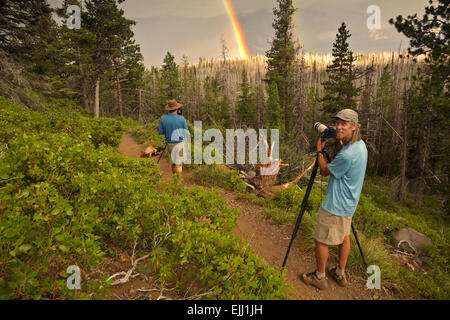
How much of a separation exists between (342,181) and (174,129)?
4.16m

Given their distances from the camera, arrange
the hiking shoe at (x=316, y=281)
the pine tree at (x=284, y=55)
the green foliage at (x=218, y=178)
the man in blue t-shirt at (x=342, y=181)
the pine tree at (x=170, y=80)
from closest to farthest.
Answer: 1. the man in blue t-shirt at (x=342, y=181)
2. the hiking shoe at (x=316, y=281)
3. the green foliage at (x=218, y=178)
4. the pine tree at (x=284, y=55)
5. the pine tree at (x=170, y=80)

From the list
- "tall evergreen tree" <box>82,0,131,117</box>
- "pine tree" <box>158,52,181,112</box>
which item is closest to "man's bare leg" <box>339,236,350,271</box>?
"tall evergreen tree" <box>82,0,131,117</box>

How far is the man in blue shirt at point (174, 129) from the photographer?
5.58m

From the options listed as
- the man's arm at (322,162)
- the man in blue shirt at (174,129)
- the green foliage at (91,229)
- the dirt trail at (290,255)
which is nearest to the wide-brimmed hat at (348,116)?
the man's arm at (322,162)

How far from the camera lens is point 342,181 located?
2.73 metres

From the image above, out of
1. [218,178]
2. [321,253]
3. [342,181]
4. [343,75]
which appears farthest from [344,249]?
[343,75]

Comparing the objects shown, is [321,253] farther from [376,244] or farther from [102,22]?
[102,22]

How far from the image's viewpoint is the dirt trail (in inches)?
126

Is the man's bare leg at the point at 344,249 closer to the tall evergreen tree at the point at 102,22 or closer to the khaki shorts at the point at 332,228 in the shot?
the khaki shorts at the point at 332,228

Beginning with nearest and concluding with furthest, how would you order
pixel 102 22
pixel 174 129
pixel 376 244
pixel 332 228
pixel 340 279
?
pixel 332 228, pixel 340 279, pixel 376 244, pixel 174 129, pixel 102 22

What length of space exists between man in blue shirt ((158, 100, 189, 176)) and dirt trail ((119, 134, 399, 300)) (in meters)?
2.07

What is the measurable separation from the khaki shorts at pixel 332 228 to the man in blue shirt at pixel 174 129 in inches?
156

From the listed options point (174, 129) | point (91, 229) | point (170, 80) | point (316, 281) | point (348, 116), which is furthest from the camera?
point (170, 80)
